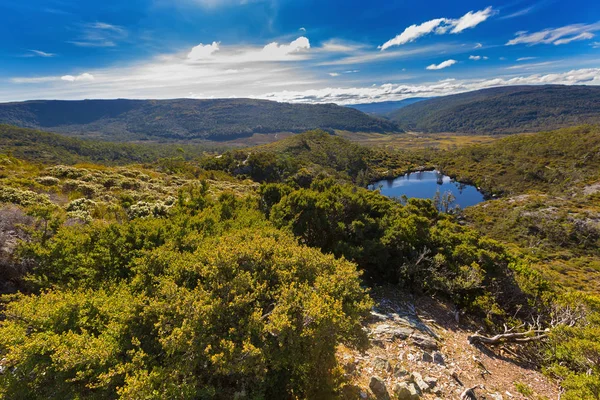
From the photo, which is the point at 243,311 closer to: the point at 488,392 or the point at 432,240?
the point at 488,392

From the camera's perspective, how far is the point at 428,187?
446 feet

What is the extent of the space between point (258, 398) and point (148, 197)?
2135 cm

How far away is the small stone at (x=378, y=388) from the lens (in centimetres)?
845

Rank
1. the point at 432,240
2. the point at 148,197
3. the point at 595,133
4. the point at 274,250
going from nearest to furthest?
1. the point at 274,250
2. the point at 432,240
3. the point at 148,197
4. the point at 595,133

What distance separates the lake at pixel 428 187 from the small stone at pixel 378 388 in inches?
4440

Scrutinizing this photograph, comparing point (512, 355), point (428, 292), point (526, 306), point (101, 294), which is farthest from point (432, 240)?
point (101, 294)

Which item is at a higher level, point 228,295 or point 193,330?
point 228,295

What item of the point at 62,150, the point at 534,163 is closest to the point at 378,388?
the point at 534,163

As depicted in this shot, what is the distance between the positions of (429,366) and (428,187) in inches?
5468

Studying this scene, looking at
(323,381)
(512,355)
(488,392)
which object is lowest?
(512,355)

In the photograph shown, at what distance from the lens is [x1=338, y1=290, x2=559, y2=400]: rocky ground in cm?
901

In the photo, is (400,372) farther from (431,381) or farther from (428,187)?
(428,187)

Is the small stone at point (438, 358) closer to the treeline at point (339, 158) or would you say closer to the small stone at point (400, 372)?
the small stone at point (400, 372)

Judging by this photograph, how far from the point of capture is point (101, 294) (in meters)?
8.51
